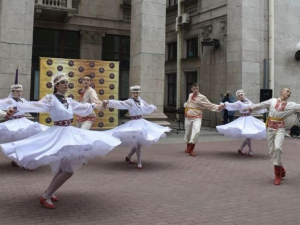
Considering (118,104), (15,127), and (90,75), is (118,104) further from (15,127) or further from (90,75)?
(90,75)

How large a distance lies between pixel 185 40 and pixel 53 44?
8.25 meters

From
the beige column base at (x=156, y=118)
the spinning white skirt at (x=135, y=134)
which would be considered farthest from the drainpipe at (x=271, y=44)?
the spinning white skirt at (x=135, y=134)

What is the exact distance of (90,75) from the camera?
576 inches

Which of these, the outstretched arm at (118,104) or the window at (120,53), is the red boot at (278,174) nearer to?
the outstretched arm at (118,104)

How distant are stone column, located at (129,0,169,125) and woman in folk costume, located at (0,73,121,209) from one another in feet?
29.3

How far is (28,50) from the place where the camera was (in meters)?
12.7

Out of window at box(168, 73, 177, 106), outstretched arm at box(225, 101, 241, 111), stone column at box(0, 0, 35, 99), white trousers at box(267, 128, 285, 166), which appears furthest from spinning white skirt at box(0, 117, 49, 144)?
window at box(168, 73, 177, 106)

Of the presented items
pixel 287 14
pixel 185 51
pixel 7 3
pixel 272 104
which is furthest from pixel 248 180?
Answer: pixel 185 51

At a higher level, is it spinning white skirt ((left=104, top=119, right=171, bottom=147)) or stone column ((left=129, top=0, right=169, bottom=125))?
stone column ((left=129, top=0, right=169, bottom=125))

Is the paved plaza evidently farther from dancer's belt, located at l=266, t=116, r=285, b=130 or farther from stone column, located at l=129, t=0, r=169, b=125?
stone column, located at l=129, t=0, r=169, b=125

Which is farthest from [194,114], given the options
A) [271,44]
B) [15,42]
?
[271,44]

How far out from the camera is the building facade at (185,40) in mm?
12680

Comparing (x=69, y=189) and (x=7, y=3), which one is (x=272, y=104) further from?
(x=7, y=3)

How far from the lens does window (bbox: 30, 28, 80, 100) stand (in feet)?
66.2
